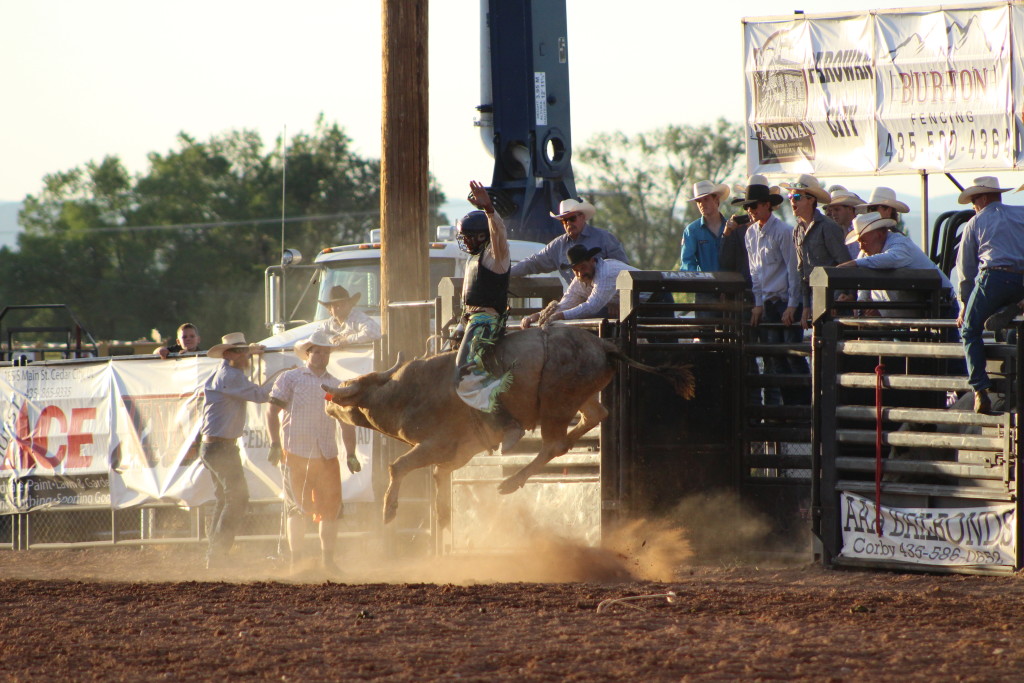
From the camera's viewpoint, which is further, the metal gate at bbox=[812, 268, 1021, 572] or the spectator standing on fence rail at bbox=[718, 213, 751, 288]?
the spectator standing on fence rail at bbox=[718, 213, 751, 288]

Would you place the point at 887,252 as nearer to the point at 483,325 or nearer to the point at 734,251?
the point at 734,251

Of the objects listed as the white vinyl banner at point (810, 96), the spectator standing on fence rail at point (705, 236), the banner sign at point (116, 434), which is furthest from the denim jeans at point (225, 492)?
the white vinyl banner at point (810, 96)

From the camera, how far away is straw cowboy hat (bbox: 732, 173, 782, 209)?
439 inches

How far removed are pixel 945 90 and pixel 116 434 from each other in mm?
10455

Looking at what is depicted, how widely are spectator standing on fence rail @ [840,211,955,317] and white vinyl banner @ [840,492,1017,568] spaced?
→ 1.71 m

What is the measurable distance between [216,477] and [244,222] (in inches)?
2380

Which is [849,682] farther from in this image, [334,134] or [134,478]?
[334,134]

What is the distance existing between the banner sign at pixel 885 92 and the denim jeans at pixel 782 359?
14.8 ft

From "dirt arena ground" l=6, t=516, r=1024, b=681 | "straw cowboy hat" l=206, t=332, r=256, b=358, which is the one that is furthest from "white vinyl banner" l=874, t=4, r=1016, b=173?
"straw cowboy hat" l=206, t=332, r=256, b=358

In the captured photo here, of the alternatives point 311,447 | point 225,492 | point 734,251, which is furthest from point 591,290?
point 225,492

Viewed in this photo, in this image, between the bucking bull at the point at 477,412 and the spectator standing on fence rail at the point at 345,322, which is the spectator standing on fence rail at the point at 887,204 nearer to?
Result: the bucking bull at the point at 477,412

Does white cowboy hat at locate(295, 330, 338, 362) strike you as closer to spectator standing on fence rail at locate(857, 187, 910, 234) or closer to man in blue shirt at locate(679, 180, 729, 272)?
man in blue shirt at locate(679, 180, 729, 272)

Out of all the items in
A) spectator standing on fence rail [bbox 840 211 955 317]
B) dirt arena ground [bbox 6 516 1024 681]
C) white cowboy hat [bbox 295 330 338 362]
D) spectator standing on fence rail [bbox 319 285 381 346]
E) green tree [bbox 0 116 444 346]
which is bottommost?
dirt arena ground [bbox 6 516 1024 681]

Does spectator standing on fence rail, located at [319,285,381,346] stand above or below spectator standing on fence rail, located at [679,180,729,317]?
below
